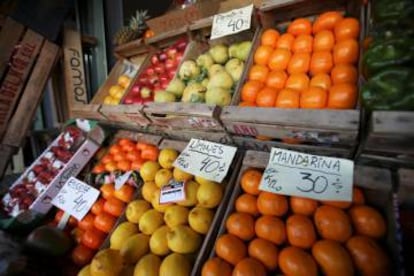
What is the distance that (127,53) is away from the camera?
6.43 feet

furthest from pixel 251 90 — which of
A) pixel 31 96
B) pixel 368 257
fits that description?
pixel 31 96

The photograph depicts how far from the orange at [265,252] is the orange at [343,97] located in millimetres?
468

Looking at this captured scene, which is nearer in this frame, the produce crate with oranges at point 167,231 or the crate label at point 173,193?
the produce crate with oranges at point 167,231

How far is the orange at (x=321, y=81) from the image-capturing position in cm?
86

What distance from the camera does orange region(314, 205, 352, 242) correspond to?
0.75 m

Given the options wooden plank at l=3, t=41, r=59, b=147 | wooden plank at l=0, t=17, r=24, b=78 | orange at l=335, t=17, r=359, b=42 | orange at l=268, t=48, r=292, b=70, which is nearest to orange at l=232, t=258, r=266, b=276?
orange at l=268, t=48, r=292, b=70

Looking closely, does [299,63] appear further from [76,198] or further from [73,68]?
[73,68]

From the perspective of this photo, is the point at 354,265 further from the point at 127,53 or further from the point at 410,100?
the point at 127,53

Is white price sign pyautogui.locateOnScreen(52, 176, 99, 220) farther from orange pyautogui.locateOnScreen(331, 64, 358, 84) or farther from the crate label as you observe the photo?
orange pyautogui.locateOnScreen(331, 64, 358, 84)

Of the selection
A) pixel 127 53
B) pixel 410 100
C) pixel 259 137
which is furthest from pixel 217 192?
pixel 127 53

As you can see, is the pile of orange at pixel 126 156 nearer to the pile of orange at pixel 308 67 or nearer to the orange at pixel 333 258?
the pile of orange at pixel 308 67

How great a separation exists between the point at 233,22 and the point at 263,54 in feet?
0.70

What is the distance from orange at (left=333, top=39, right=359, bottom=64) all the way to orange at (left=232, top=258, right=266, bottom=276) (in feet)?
2.35

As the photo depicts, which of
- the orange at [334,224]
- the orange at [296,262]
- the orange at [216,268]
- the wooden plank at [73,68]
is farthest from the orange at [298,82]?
the wooden plank at [73,68]
